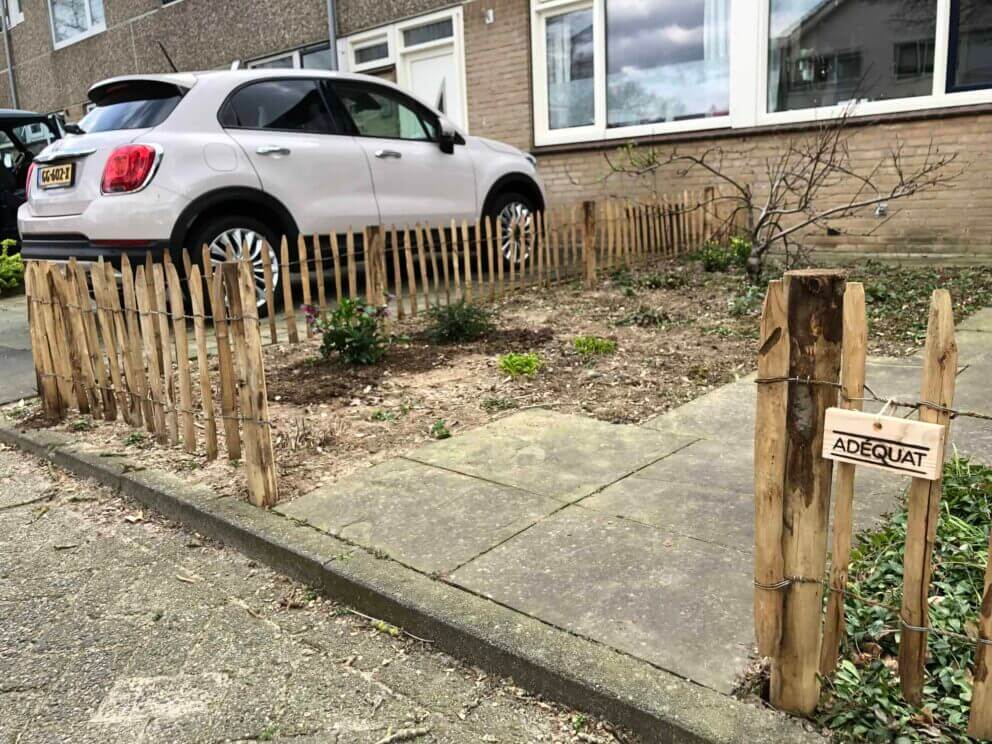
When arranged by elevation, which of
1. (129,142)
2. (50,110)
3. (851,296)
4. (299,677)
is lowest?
(299,677)

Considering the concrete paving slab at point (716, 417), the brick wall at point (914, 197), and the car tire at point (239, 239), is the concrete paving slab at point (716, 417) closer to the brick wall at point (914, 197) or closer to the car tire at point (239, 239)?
the car tire at point (239, 239)

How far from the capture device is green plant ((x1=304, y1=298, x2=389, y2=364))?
560 centimetres

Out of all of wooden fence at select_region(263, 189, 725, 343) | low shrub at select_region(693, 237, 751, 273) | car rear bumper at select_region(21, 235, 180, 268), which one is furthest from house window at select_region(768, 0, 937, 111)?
car rear bumper at select_region(21, 235, 180, 268)

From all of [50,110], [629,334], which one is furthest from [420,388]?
[50,110]

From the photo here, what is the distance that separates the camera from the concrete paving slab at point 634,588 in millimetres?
2381

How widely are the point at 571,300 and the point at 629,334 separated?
1.55 meters

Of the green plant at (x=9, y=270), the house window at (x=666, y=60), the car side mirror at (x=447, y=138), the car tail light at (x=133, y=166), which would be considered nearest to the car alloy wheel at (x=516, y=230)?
the car side mirror at (x=447, y=138)

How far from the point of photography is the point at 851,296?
74.4 inches

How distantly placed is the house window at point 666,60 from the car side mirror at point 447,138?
3530mm

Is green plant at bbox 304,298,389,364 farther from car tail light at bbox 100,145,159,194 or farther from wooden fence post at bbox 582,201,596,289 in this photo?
wooden fence post at bbox 582,201,596,289

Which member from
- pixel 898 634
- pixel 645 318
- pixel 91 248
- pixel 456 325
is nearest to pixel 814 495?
pixel 898 634

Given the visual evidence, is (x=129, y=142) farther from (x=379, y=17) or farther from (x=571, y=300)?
(x=379, y=17)

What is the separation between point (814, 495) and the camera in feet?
6.68

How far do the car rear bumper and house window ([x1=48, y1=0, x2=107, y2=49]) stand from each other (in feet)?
43.7
